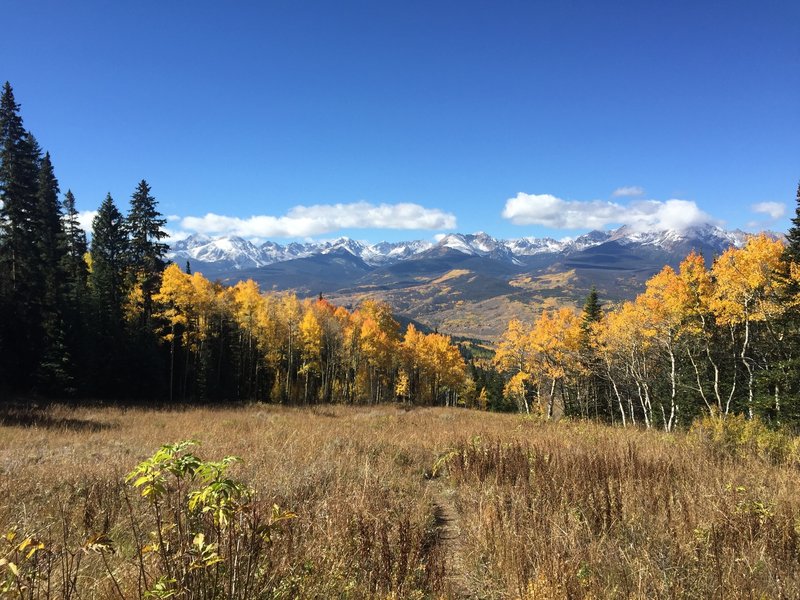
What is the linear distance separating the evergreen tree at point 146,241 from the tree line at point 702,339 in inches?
1312

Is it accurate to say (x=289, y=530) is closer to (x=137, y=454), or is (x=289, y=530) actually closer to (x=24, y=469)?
(x=24, y=469)

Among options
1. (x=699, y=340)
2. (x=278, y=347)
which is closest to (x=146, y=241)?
(x=278, y=347)

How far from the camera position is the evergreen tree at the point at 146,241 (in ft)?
112

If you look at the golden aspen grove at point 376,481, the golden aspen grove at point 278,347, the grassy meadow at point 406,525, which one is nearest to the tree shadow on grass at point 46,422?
the golden aspen grove at point 376,481

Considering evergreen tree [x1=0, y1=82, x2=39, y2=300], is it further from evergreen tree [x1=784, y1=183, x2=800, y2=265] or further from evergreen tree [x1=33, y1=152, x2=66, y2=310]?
evergreen tree [x1=784, y1=183, x2=800, y2=265]

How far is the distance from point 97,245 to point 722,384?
59.6 meters

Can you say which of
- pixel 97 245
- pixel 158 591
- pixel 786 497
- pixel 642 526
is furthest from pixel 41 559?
pixel 97 245

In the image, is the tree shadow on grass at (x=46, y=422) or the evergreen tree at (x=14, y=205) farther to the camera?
the evergreen tree at (x=14, y=205)

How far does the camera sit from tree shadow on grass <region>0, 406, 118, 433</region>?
47.5 ft

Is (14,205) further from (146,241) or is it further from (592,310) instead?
(592,310)

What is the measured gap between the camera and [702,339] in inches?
1167

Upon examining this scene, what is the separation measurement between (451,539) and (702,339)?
32.4 m

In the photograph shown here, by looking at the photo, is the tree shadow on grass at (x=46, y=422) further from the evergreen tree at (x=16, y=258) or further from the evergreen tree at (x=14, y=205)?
the evergreen tree at (x=14, y=205)

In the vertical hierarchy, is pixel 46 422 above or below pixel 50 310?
below
